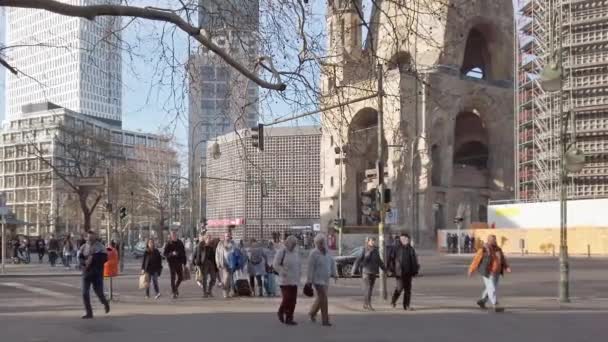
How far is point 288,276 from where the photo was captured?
568 inches

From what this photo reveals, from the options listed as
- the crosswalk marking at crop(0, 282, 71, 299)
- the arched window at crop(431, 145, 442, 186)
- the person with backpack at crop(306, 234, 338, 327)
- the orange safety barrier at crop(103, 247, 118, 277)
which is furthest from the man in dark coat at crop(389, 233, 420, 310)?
the arched window at crop(431, 145, 442, 186)

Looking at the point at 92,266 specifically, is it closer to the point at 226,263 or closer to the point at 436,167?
the point at 226,263

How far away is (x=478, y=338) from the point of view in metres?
12.5

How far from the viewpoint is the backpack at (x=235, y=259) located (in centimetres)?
2122

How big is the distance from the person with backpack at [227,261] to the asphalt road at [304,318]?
0.90m

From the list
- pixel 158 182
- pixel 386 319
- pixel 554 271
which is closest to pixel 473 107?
pixel 158 182

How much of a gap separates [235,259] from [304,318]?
6.32 m

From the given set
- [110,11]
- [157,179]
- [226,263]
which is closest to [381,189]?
[226,263]

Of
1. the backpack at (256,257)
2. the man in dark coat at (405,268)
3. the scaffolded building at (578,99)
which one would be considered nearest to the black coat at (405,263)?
the man in dark coat at (405,268)

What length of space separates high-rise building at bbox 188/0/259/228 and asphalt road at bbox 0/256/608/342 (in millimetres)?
3705

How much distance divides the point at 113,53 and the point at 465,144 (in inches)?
3473

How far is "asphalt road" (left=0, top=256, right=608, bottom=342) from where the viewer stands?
1277cm

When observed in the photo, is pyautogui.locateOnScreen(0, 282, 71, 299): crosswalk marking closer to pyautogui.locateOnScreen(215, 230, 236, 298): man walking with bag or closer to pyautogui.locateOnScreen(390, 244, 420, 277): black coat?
pyautogui.locateOnScreen(215, 230, 236, 298): man walking with bag

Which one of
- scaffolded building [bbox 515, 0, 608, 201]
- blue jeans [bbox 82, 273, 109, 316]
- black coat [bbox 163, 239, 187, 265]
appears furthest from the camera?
scaffolded building [bbox 515, 0, 608, 201]
